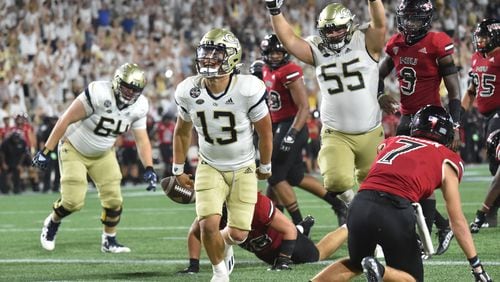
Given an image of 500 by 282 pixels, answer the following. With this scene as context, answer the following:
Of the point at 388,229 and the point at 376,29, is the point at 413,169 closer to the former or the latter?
the point at 388,229

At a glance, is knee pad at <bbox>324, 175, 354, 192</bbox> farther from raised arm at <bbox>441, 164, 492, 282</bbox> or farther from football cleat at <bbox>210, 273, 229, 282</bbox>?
raised arm at <bbox>441, 164, 492, 282</bbox>

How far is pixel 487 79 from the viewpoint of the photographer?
9.20m

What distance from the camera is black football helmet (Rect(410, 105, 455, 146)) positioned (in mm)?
5352

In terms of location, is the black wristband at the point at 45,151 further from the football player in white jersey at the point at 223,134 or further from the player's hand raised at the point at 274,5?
the player's hand raised at the point at 274,5

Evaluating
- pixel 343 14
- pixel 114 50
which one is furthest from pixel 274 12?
pixel 114 50

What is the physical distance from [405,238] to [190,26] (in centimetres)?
1755

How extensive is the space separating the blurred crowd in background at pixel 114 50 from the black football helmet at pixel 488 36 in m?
8.97

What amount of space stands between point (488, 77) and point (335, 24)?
236cm

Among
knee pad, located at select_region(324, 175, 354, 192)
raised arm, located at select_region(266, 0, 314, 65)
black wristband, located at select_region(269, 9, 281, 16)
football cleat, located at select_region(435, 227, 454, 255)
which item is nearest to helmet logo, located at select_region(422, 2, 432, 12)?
raised arm, located at select_region(266, 0, 314, 65)

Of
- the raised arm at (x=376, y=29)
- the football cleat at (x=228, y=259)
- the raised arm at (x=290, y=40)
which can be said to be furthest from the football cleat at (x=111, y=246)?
the raised arm at (x=376, y=29)

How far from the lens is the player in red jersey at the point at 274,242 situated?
701cm

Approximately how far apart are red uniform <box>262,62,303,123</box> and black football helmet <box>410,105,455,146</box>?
4.01 m

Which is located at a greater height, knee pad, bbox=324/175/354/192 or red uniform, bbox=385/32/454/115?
red uniform, bbox=385/32/454/115

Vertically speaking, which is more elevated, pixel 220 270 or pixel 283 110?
pixel 283 110
